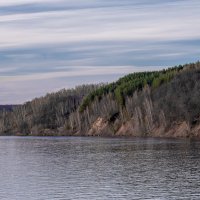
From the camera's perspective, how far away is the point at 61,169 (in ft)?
232

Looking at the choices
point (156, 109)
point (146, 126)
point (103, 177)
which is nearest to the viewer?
point (103, 177)

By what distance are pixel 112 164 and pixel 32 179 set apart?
15.4m

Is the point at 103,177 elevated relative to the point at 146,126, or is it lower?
lower

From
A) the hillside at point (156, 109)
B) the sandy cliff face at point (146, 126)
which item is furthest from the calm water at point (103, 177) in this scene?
the sandy cliff face at point (146, 126)

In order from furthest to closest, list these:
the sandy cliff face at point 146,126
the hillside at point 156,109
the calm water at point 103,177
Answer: the sandy cliff face at point 146,126 < the hillside at point 156,109 < the calm water at point 103,177

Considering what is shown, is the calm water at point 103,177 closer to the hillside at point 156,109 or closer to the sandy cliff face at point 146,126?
the hillside at point 156,109

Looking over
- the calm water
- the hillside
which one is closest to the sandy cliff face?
the hillside

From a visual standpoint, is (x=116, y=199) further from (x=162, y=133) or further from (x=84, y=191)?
(x=162, y=133)

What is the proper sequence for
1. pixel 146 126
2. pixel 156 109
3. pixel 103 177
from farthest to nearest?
pixel 146 126 < pixel 156 109 < pixel 103 177

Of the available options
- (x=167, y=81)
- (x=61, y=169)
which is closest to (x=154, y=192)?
(x=61, y=169)

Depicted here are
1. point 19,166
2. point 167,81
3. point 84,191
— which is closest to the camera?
point 84,191

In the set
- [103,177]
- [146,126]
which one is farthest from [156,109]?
[103,177]

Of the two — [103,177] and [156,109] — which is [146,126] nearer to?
[156,109]

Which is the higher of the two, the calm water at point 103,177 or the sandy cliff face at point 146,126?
the sandy cliff face at point 146,126
